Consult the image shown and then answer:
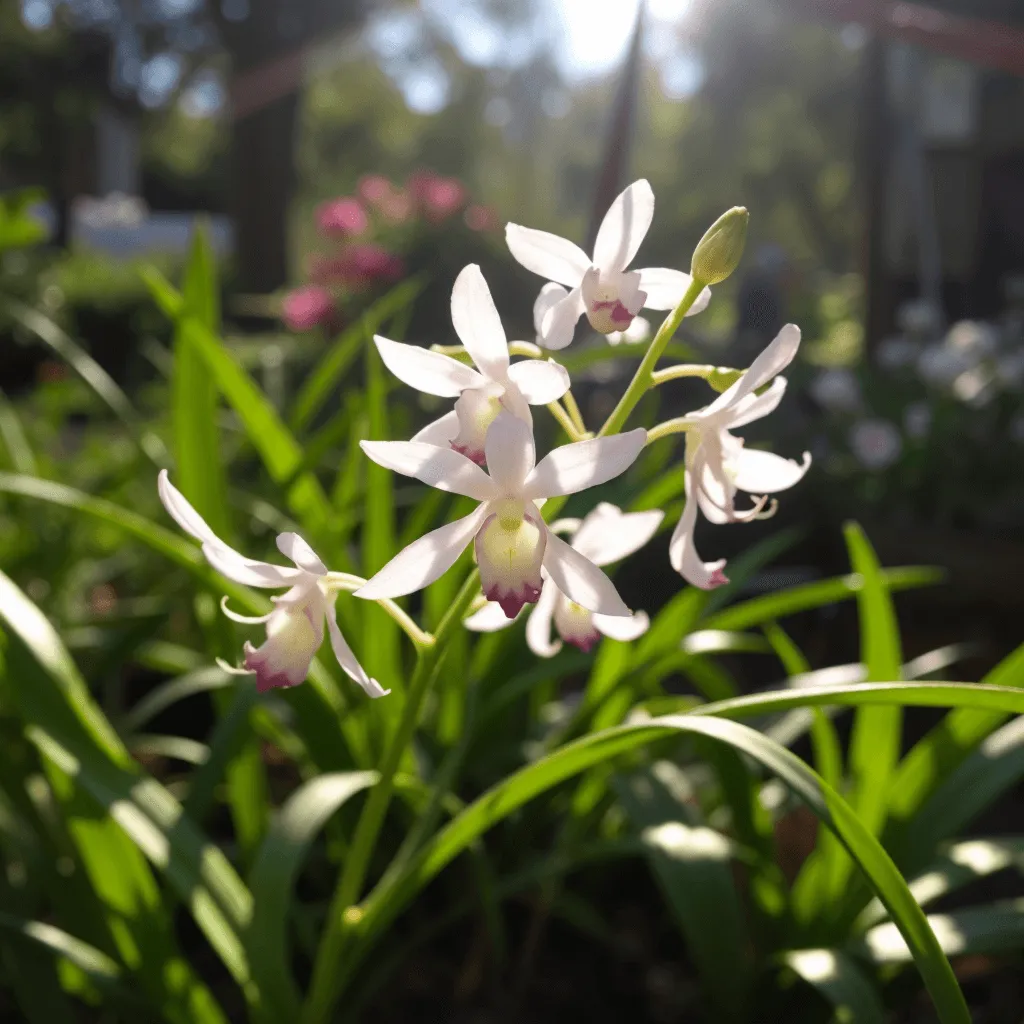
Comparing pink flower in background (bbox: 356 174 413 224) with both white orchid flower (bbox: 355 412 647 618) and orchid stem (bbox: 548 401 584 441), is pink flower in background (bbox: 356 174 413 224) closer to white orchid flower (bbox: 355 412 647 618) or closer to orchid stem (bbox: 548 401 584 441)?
orchid stem (bbox: 548 401 584 441)

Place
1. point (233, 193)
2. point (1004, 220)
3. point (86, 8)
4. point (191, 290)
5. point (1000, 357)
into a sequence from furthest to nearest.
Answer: point (86, 8) → point (233, 193) → point (1004, 220) → point (1000, 357) → point (191, 290)

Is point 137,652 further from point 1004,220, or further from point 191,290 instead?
point 1004,220

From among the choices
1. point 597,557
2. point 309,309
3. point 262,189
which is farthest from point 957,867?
point 262,189

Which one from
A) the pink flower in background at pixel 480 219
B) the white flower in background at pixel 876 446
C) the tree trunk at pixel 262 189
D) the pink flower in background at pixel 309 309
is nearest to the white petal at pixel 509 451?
the white flower in background at pixel 876 446

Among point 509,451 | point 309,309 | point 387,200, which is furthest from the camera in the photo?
point 387,200

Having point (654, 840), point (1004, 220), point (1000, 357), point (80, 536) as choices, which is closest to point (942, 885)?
point (654, 840)

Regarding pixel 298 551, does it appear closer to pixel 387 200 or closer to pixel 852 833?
pixel 852 833

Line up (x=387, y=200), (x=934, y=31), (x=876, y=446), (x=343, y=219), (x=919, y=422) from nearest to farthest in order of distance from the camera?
1. (x=934, y=31)
2. (x=876, y=446)
3. (x=919, y=422)
4. (x=343, y=219)
5. (x=387, y=200)

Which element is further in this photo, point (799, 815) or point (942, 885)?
point (799, 815)
